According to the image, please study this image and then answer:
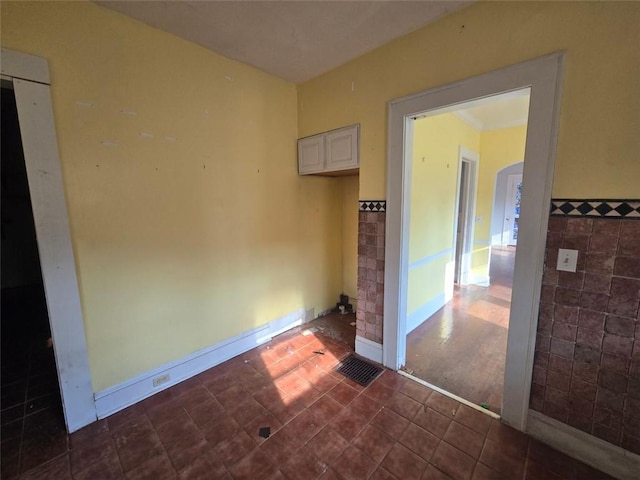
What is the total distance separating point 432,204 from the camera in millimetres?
3143

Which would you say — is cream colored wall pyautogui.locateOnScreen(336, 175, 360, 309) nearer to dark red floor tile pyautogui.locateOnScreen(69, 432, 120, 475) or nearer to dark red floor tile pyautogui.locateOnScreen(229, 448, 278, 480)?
dark red floor tile pyautogui.locateOnScreen(229, 448, 278, 480)

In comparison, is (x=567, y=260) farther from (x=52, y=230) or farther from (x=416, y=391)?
(x=52, y=230)

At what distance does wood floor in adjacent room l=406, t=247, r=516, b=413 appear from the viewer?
2.09 m

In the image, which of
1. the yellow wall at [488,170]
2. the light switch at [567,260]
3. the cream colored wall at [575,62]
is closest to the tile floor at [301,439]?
the light switch at [567,260]

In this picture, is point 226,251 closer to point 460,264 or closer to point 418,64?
point 418,64

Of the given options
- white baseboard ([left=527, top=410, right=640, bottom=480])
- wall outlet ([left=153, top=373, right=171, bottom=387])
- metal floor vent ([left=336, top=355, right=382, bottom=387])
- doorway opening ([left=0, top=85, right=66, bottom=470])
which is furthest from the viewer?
metal floor vent ([left=336, top=355, right=382, bottom=387])

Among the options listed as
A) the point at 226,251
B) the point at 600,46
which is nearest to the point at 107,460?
the point at 226,251

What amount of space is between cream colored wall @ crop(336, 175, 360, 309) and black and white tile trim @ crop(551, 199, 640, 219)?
2.04m

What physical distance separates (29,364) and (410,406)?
3271 mm

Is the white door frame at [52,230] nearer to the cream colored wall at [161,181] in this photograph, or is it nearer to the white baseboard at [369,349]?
the cream colored wall at [161,181]

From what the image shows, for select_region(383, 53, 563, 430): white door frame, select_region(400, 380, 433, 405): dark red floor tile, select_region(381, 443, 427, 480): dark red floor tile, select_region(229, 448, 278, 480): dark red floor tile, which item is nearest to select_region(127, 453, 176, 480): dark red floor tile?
select_region(229, 448, 278, 480): dark red floor tile

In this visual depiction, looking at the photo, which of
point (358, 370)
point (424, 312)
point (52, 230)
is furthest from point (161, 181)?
point (424, 312)

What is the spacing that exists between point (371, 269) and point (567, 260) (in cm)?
128

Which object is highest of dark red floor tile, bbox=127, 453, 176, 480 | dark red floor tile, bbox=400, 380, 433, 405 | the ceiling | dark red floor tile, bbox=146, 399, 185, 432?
the ceiling
